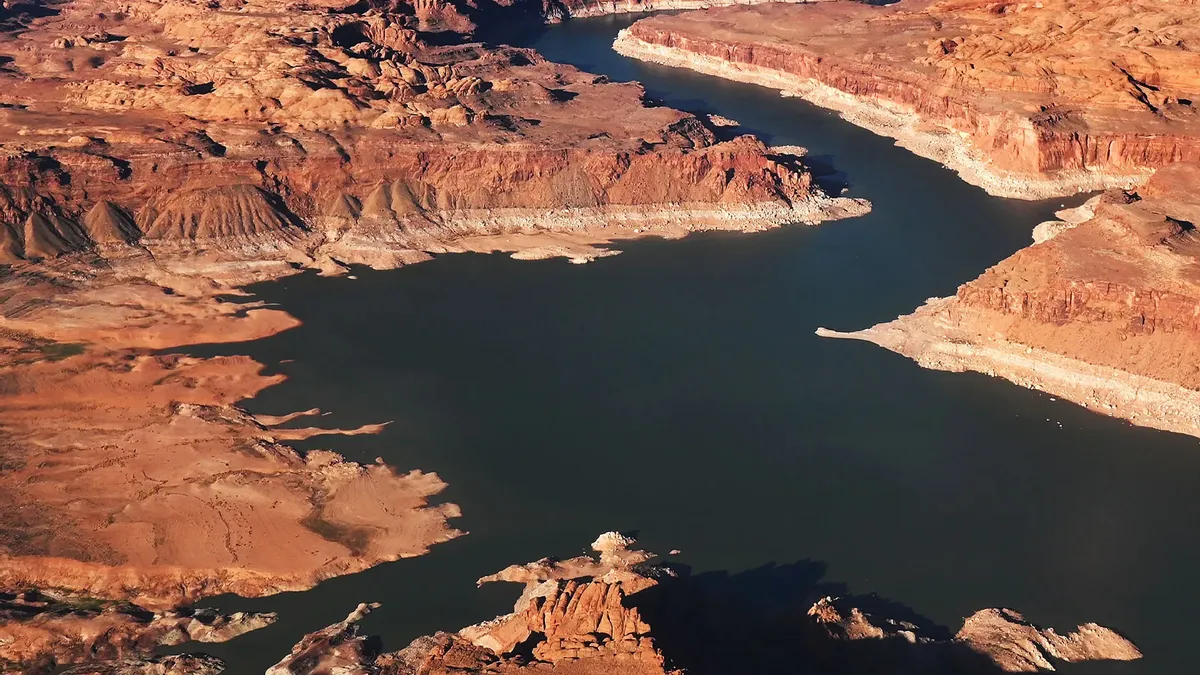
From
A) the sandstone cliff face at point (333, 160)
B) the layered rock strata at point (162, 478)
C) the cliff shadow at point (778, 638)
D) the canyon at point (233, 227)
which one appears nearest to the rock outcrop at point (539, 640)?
the cliff shadow at point (778, 638)

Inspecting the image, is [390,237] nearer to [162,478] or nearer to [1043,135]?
[162,478]

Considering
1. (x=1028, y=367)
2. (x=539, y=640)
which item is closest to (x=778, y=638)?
(x=539, y=640)

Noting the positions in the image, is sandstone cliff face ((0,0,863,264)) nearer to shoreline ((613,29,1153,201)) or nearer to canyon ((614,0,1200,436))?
shoreline ((613,29,1153,201))

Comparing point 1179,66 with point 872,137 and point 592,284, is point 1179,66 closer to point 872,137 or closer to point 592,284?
point 872,137

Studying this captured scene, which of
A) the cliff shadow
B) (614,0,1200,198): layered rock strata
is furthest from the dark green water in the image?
(614,0,1200,198): layered rock strata

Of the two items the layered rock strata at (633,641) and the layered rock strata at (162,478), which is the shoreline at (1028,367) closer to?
the layered rock strata at (633,641)
